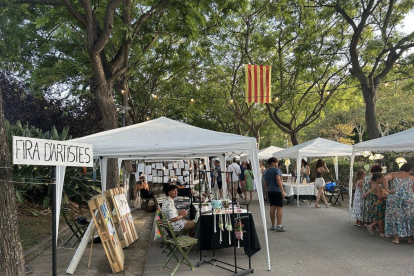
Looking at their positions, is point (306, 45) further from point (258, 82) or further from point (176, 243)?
point (176, 243)

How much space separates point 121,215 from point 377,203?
5673mm

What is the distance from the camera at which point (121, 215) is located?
6.54m

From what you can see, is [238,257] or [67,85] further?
[67,85]

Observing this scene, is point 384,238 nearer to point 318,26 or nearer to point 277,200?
point 277,200

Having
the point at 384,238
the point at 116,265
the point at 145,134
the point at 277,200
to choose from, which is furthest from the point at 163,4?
the point at 384,238

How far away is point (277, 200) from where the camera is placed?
7.45 m

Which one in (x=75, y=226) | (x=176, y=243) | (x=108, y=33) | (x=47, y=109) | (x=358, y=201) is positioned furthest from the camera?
(x=47, y=109)

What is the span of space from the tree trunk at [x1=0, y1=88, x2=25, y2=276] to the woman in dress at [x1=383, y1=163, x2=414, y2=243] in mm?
6532

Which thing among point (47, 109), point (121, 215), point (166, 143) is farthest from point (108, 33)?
point (47, 109)

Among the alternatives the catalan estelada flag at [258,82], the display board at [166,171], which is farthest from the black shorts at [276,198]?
the display board at [166,171]

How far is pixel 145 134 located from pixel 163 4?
4.01 m

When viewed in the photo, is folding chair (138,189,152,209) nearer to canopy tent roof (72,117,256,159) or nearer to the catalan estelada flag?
the catalan estelada flag

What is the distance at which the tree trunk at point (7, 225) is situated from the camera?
3090 mm

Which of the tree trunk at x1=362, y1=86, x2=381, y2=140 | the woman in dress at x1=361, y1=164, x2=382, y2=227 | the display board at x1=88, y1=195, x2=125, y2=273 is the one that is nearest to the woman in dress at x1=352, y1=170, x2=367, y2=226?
the woman in dress at x1=361, y1=164, x2=382, y2=227
